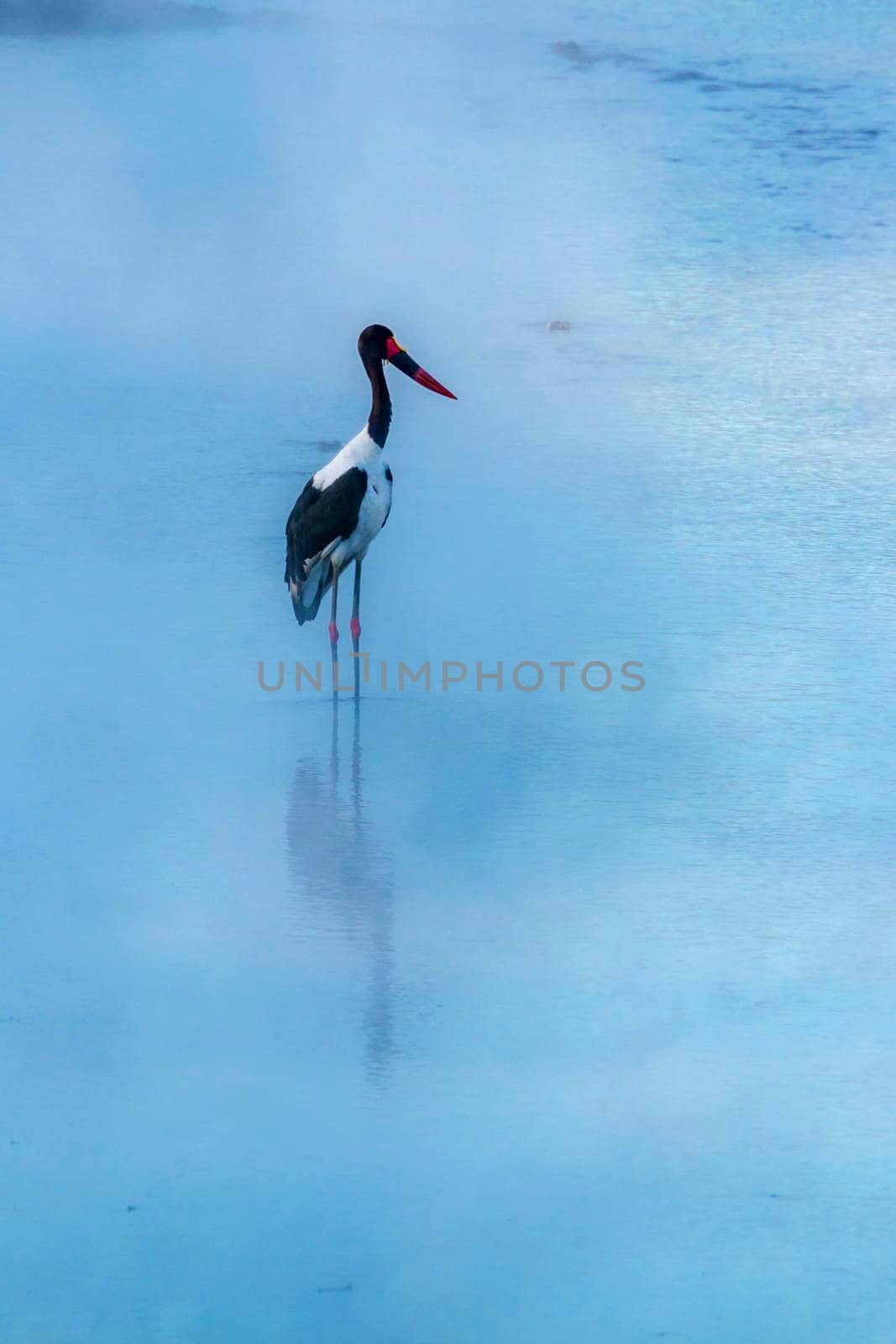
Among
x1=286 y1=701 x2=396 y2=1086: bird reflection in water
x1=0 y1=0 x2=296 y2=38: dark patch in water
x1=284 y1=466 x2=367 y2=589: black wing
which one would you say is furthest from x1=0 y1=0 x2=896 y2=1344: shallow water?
x1=0 y1=0 x2=296 y2=38: dark patch in water

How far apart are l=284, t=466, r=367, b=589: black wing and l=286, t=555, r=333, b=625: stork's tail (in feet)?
0.13

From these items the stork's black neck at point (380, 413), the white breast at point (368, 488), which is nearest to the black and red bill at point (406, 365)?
the stork's black neck at point (380, 413)

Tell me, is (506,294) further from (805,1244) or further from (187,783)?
(805,1244)

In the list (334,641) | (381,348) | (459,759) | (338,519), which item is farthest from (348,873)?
(381,348)

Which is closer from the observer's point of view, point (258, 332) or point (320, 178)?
point (258, 332)

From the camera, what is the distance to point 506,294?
695cm

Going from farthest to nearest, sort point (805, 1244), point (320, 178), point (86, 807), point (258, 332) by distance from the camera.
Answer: point (320, 178) → point (258, 332) → point (86, 807) → point (805, 1244)

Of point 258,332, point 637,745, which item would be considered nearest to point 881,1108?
point 637,745

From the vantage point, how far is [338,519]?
4309 millimetres

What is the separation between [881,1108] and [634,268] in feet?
15.9

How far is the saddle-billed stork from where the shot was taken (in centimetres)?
432

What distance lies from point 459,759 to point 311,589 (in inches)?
28.3

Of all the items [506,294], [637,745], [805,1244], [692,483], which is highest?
[506,294]

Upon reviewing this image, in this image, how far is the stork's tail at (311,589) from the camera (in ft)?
14.4
